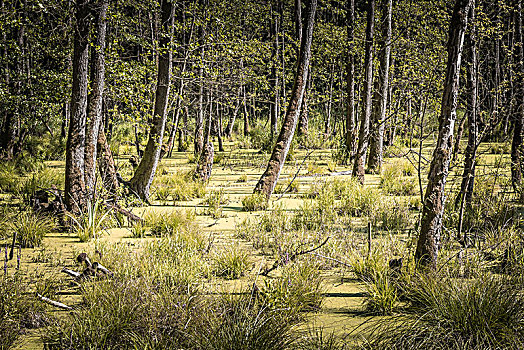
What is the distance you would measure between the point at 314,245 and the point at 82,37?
4744 mm

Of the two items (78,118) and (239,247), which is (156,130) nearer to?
(78,118)

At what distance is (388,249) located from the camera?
5.38 meters

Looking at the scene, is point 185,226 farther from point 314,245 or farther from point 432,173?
point 432,173

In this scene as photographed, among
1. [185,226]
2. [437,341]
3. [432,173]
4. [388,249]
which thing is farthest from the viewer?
[185,226]

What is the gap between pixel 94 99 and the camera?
7.51 meters

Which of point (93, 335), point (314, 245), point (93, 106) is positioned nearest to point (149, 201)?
point (93, 106)

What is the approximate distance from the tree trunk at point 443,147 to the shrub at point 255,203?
14.9 feet

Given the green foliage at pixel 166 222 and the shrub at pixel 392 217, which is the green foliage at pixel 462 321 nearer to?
the shrub at pixel 392 217

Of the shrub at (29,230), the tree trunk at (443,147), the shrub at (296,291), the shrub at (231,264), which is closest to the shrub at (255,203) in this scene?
the shrub at (231,264)

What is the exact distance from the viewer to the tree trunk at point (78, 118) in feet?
23.3

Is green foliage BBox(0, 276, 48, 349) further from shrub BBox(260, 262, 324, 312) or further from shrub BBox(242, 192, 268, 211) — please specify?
shrub BBox(242, 192, 268, 211)

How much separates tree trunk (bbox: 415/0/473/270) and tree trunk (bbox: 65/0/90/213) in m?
5.16

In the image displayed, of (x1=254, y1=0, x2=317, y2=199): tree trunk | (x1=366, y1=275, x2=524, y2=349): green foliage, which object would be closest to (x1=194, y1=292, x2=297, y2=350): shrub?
(x1=366, y1=275, x2=524, y2=349): green foliage

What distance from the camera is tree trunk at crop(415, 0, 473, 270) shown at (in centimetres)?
412
